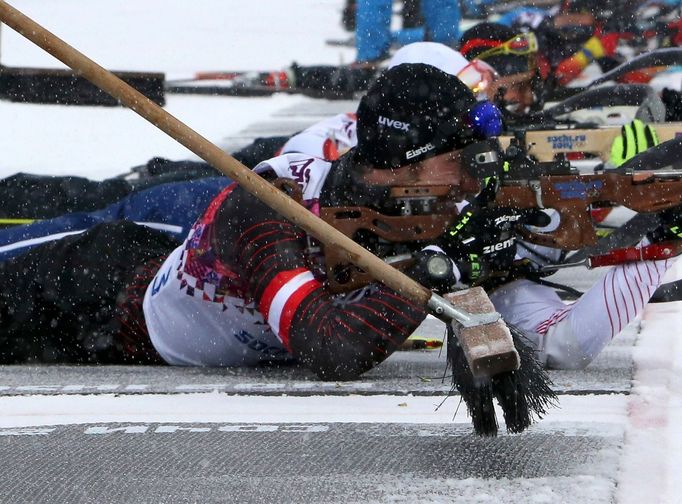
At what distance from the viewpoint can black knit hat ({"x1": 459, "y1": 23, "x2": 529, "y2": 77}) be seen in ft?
20.5

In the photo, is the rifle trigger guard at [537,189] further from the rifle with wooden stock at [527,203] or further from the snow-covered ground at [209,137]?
the snow-covered ground at [209,137]

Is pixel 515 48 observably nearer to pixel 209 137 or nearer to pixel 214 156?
pixel 209 137

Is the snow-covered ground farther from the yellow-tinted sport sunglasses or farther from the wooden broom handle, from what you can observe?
the yellow-tinted sport sunglasses

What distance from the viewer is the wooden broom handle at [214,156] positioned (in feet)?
8.57

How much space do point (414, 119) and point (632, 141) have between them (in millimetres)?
2322

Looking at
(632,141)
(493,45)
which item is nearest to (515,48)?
(493,45)

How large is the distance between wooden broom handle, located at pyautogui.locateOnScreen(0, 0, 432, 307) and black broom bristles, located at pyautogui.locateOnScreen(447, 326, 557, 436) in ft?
0.71

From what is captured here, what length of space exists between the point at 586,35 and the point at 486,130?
22.1 feet

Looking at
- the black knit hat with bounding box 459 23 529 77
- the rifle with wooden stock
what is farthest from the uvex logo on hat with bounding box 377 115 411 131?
the black knit hat with bounding box 459 23 529 77

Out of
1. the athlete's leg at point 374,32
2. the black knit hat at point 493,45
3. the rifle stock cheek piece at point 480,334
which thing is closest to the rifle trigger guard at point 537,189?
the rifle stock cheek piece at point 480,334

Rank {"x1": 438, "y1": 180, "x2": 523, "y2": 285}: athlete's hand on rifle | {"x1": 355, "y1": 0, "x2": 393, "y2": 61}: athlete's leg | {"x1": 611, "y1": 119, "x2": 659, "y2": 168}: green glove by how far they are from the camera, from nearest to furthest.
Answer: {"x1": 438, "y1": 180, "x2": 523, "y2": 285}: athlete's hand on rifle
{"x1": 611, "y1": 119, "x2": 659, "y2": 168}: green glove
{"x1": 355, "y1": 0, "x2": 393, "y2": 61}: athlete's leg

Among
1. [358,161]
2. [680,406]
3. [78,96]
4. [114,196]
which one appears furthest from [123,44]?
[680,406]

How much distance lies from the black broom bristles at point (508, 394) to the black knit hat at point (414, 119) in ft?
2.93

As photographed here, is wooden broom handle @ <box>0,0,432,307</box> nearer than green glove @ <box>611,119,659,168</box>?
Yes
